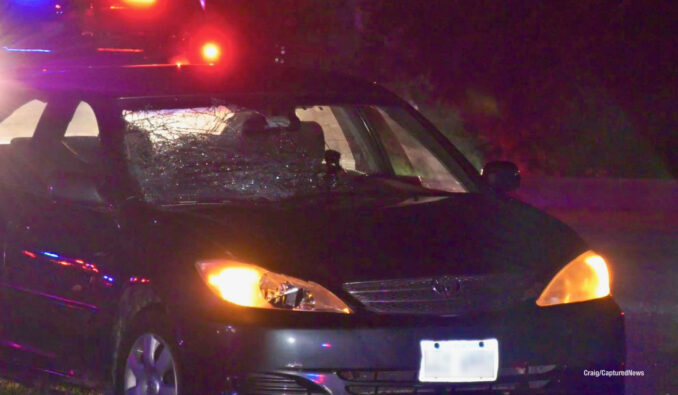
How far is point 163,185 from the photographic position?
19.4 ft

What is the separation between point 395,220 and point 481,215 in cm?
40

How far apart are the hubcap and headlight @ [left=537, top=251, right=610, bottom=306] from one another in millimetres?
1380

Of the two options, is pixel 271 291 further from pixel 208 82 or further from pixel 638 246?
pixel 638 246

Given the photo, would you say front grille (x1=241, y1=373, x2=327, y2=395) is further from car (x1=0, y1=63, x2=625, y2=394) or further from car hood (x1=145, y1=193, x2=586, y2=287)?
car hood (x1=145, y1=193, x2=586, y2=287)

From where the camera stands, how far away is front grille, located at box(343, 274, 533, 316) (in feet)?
16.4

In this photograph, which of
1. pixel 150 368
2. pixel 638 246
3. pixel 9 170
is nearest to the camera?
pixel 150 368

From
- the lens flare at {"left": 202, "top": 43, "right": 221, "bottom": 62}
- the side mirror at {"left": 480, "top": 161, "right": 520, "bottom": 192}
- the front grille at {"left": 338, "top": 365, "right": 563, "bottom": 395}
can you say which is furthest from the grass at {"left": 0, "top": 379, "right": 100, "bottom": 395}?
the lens flare at {"left": 202, "top": 43, "right": 221, "bottom": 62}

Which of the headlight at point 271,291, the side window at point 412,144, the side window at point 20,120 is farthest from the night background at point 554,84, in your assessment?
the headlight at point 271,291

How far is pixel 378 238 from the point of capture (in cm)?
530

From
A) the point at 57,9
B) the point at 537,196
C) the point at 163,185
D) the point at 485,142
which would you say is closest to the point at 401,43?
the point at 485,142

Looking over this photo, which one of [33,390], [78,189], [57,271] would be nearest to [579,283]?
[78,189]

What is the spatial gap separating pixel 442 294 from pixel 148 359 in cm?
113

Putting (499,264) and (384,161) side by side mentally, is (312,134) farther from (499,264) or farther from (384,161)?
(499,264)

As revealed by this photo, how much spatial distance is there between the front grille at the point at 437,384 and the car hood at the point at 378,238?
1.15 feet
